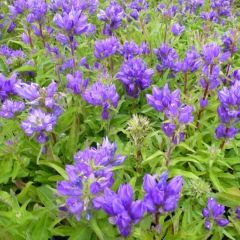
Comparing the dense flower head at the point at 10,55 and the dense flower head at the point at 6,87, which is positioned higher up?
the dense flower head at the point at 6,87

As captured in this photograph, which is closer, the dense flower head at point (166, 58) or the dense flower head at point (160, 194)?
the dense flower head at point (160, 194)

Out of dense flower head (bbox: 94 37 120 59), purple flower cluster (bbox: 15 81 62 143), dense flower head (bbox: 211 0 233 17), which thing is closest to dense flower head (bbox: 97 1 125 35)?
dense flower head (bbox: 94 37 120 59)

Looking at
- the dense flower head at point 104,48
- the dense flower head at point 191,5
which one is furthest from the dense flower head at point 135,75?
the dense flower head at point 191,5

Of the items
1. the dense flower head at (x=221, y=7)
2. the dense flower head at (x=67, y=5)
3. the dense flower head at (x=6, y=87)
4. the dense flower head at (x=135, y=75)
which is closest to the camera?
the dense flower head at (x=6, y=87)

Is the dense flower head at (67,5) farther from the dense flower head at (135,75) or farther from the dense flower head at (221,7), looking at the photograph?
the dense flower head at (221,7)

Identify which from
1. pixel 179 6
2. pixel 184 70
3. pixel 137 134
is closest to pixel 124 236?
pixel 137 134

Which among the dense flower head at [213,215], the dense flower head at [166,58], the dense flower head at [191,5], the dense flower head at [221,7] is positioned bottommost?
the dense flower head at [191,5]

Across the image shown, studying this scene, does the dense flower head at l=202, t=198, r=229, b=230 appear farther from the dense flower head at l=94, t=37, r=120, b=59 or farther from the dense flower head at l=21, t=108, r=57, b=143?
the dense flower head at l=94, t=37, r=120, b=59

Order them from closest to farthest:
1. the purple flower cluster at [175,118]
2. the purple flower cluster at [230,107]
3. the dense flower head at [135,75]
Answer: the purple flower cluster at [175,118], the purple flower cluster at [230,107], the dense flower head at [135,75]
